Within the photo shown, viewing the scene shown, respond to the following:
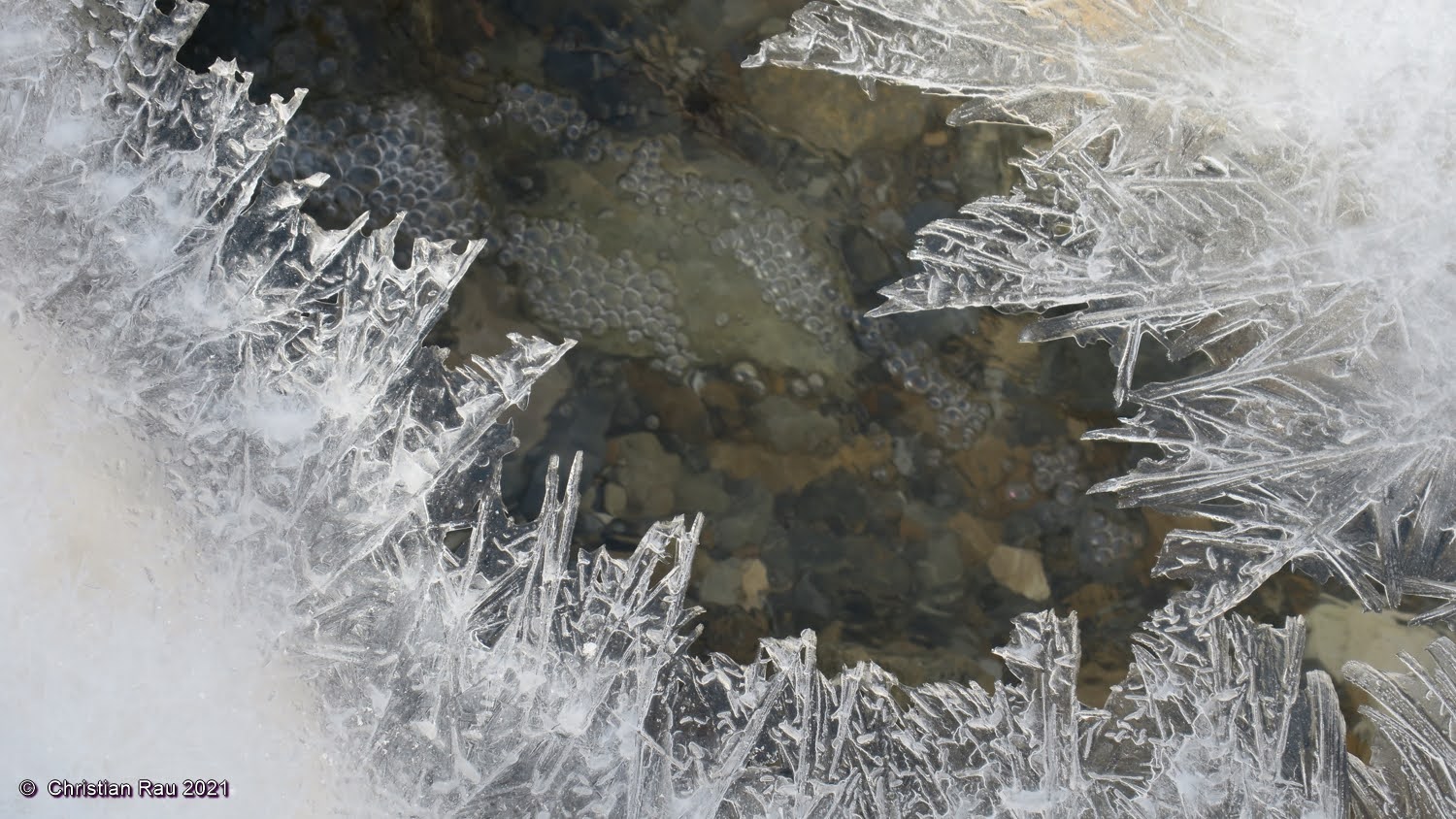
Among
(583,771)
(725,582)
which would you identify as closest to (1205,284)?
(725,582)

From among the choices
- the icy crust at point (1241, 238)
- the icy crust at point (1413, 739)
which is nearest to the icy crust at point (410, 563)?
the icy crust at point (1413, 739)

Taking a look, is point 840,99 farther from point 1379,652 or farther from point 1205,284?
point 1379,652

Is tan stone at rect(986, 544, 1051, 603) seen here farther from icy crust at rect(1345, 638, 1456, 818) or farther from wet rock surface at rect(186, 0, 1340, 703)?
icy crust at rect(1345, 638, 1456, 818)

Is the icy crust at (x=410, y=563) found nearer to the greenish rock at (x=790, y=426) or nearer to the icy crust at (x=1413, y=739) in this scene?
the icy crust at (x=1413, y=739)

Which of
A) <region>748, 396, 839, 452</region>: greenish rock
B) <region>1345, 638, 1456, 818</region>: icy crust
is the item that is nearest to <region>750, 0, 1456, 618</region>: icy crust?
<region>1345, 638, 1456, 818</region>: icy crust

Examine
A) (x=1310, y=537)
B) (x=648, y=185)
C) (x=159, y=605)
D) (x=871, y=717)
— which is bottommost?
(x=159, y=605)
